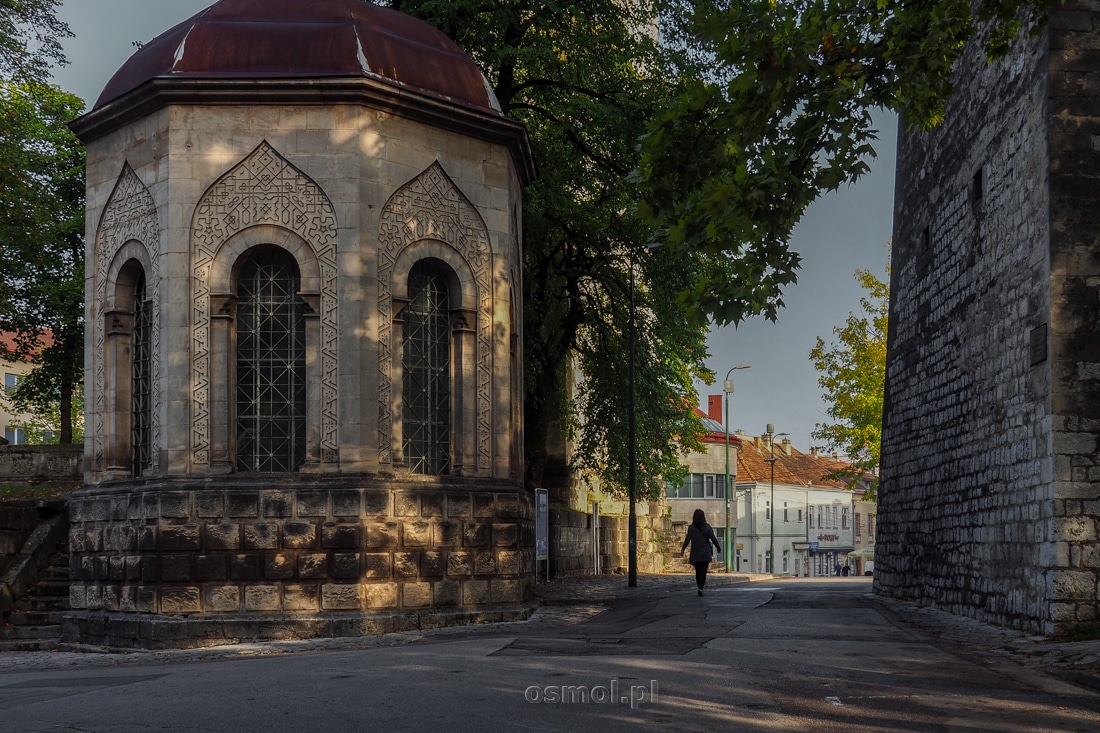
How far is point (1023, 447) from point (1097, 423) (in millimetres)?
1226

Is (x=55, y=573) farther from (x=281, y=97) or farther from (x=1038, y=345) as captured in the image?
(x=1038, y=345)

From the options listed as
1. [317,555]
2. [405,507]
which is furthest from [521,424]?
[317,555]

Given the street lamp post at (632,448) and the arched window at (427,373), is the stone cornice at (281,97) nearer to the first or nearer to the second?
the arched window at (427,373)

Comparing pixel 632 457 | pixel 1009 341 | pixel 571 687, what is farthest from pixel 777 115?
pixel 632 457

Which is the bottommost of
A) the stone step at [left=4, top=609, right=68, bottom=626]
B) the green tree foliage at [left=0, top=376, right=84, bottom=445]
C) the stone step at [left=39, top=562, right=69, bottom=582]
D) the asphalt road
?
the stone step at [left=4, top=609, right=68, bottom=626]

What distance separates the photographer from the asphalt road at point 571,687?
7.83 metres

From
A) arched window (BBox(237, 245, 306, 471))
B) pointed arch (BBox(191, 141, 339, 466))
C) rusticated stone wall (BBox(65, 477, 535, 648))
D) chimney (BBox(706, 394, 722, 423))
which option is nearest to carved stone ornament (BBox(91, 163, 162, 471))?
pointed arch (BBox(191, 141, 339, 466))

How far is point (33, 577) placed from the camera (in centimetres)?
1866

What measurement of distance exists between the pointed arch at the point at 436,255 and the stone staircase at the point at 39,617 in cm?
532

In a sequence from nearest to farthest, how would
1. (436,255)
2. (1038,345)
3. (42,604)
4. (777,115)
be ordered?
1. (777,115)
2. (1038,345)
3. (436,255)
4. (42,604)

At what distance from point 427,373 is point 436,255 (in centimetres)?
158

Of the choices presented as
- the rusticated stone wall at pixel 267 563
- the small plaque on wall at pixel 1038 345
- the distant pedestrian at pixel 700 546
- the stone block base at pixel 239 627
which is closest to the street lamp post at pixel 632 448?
the distant pedestrian at pixel 700 546

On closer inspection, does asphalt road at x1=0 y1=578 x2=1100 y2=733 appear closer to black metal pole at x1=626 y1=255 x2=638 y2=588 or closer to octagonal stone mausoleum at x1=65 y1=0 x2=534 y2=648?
octagonal stone mausoleum at x1=65 y1=0 x2=534 y2=648

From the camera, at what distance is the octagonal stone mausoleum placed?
15.5 meters
